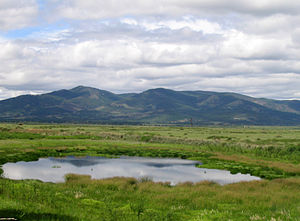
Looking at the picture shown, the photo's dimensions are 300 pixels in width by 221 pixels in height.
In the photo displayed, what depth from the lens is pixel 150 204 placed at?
932 inches

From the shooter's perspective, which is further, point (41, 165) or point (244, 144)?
point (244, 144)

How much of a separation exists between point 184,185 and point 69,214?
75.1 ft

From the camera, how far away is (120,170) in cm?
5400

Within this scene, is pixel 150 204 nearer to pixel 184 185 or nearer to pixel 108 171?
pixel 184 185

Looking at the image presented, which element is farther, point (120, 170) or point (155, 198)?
point (120, 170)

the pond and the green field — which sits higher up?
the green field

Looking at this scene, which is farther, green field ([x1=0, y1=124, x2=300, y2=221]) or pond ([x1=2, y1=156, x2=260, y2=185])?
pond ([x1=2, y1=156, x2=260, y2=185])

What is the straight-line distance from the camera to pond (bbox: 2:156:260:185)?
151ft

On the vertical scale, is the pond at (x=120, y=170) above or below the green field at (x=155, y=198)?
below

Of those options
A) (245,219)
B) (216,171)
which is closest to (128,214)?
(245,219)

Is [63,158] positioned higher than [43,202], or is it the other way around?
[43,202]

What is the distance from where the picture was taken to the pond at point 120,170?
45906mm

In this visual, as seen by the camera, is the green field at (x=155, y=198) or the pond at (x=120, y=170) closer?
the green field at (x=155, y=198)

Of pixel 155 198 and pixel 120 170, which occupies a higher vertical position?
pixel 155 198
